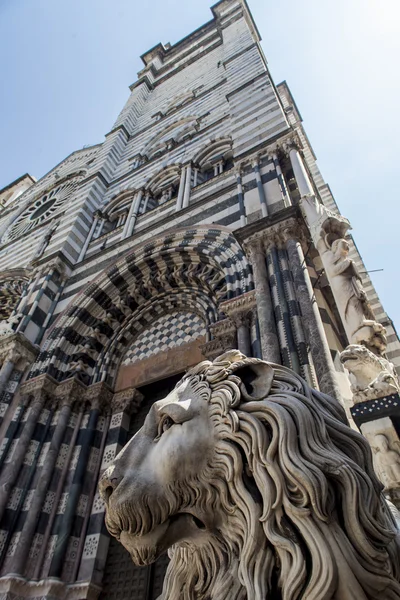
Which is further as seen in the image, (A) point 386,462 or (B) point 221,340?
(B) point 221,340

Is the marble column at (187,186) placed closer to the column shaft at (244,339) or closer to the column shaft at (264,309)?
the column shaft at (264,309)

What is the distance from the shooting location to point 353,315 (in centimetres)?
266

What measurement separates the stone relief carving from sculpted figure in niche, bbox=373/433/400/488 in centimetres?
23

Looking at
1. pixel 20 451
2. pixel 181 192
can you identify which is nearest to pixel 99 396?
pixel 20 451

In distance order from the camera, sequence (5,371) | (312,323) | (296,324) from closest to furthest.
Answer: (312,323), (296,324), (5,371)

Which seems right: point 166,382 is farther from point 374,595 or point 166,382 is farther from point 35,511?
point 374,595

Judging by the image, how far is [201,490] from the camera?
1.24m

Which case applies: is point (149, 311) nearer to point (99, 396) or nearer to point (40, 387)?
point (99, 396)

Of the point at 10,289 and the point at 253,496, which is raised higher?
the point at 10,289

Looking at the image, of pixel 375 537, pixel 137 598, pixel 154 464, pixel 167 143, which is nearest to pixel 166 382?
pixel 137 598

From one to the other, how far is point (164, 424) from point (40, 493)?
12.7ft

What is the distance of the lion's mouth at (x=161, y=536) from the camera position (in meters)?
1.19

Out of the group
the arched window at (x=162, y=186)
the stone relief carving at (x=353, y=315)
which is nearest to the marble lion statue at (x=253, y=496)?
the stone relief carving at (x=353, y=315)

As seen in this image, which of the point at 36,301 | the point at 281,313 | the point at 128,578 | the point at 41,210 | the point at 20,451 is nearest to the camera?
the point at 281,313
